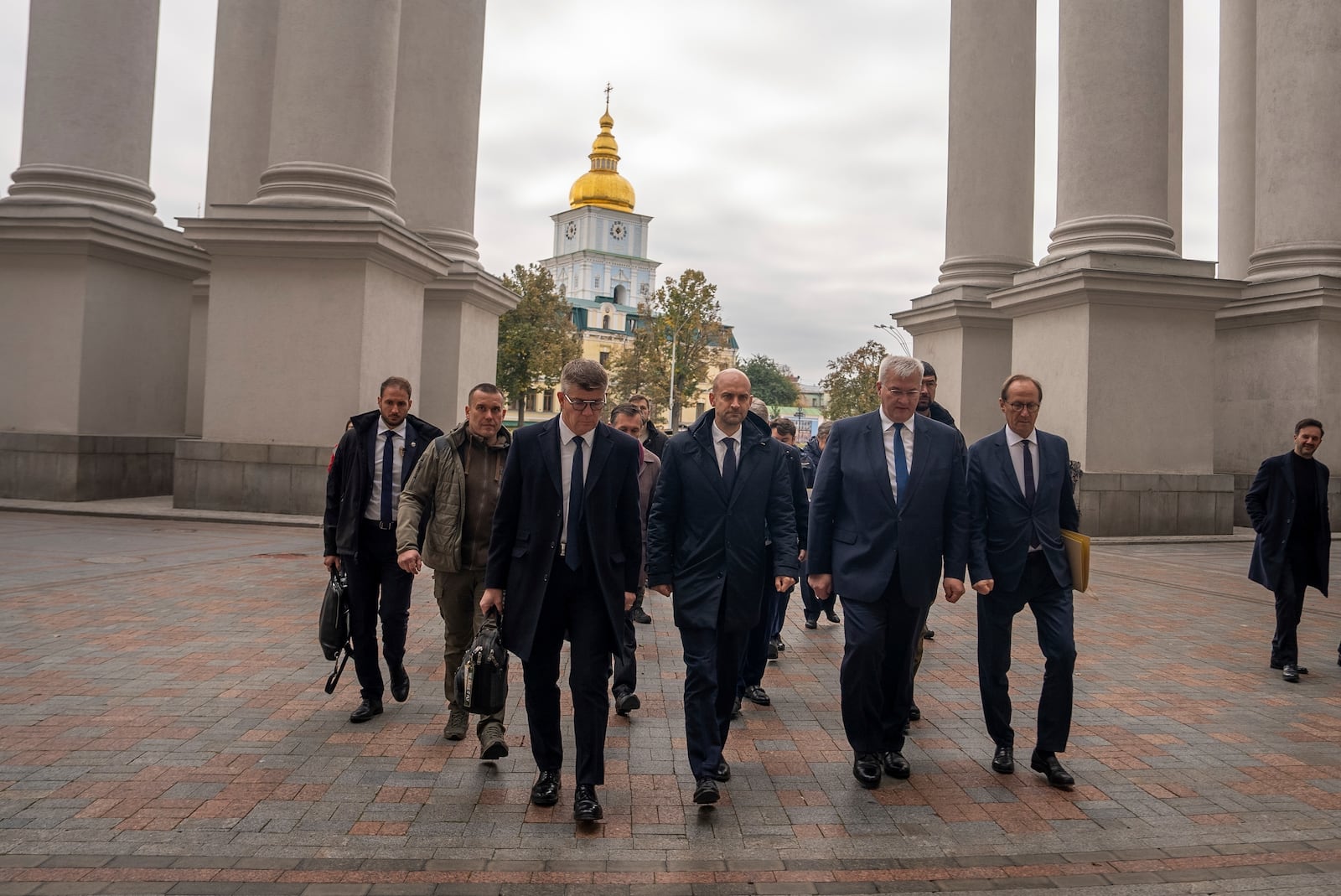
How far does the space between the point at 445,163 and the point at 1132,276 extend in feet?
43.6

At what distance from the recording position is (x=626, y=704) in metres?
6.01

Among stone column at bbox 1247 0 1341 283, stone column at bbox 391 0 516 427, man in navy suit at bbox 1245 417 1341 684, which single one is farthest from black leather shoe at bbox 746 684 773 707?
stone column at bbox 1247 0 1341 283

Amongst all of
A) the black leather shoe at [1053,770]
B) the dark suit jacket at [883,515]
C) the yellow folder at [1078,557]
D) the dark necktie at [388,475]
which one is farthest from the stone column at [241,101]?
the black leather shoe at [1053,770]

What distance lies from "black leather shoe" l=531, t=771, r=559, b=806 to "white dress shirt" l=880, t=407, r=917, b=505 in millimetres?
2244

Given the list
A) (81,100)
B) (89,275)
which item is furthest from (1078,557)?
(81,100)

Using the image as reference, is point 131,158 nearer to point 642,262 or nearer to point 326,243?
point 326,243

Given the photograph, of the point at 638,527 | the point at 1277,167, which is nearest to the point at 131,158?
the point at 638,527

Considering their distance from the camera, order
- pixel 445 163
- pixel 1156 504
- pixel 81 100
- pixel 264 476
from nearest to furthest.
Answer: pixel 264 476 < pixel 1156 504 < pixel 81 100 < pixel 445 163

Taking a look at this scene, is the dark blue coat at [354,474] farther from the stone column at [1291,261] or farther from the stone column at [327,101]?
the stone column at [1291,261]

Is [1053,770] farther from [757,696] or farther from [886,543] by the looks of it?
[757,696]

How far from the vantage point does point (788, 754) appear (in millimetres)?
5324

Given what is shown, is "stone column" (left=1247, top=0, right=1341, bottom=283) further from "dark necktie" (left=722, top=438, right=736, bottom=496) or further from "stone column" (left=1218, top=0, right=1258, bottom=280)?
"dark necktie" (left=722, top=438, right=736, bottom=496)

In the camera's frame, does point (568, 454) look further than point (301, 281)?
No

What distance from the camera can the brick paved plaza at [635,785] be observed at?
12.4 feet
